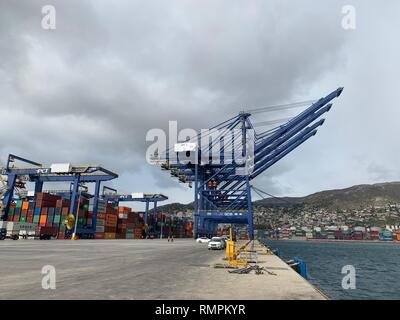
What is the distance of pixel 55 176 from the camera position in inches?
2594

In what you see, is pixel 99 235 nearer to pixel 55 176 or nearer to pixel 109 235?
pixel 109 235

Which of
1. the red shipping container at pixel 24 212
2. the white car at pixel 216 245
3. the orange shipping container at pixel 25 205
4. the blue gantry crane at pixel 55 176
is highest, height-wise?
the blue gantry crane at pixel 55 176

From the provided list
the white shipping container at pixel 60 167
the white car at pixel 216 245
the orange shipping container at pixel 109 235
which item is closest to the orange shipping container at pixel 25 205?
the white shipping container at pixel 60 167

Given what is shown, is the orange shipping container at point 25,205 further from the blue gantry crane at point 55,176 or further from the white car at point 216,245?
the white car at point 216,245

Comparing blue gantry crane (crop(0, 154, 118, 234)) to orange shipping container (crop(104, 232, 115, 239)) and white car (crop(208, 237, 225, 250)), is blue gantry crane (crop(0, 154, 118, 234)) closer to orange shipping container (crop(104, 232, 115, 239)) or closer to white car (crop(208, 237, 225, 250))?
orange shipping container (crop(104, 232, 115, 239))

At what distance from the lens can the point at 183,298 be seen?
267 inches

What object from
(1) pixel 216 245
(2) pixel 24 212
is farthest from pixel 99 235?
(1) pixel 216 245

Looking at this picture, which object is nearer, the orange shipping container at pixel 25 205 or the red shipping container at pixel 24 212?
the red shipping container at pixel 24 212

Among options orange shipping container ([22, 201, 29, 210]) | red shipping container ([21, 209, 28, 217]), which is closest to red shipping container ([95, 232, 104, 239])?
red shipping container ([21, 209, 28, 217])

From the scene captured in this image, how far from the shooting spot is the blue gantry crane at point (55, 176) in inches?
2347

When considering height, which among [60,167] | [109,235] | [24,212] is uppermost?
[60,167]
